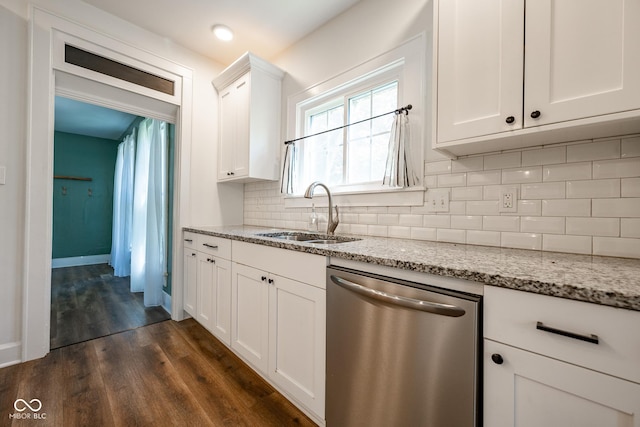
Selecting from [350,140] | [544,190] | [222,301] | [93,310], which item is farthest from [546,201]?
[93,310]

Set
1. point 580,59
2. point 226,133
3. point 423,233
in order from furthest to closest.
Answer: point 226,133 < point 423,233 < point 580,59

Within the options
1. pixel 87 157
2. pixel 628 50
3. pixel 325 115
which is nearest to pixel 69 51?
pixel 325 115

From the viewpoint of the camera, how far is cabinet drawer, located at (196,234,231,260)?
1926 millimetres

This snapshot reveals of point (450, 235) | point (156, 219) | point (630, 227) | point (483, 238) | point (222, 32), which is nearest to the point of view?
point (630, 227)

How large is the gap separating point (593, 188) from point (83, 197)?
279 inches

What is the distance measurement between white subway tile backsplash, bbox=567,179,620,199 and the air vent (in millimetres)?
3122

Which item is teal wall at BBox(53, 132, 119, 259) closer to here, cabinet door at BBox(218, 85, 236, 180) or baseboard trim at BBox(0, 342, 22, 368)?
baseboard trim at BBox(0, 342, 22, 368)

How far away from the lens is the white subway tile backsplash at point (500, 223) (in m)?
1.26

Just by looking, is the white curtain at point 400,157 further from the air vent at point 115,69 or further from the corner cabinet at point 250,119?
the air vent at point 115,69

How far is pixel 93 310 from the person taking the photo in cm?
274

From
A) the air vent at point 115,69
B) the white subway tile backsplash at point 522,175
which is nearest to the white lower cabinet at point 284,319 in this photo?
the white subway tile backsplash at point 522,175

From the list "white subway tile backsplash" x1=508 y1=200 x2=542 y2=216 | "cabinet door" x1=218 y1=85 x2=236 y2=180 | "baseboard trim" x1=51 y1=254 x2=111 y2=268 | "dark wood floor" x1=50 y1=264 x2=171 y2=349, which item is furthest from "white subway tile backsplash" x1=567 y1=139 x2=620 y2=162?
"baseboard trim" x1=51 y1=254 x2=111 y2=268

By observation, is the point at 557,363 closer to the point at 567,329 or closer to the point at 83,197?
the point at 567,329

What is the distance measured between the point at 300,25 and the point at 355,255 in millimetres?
2173
